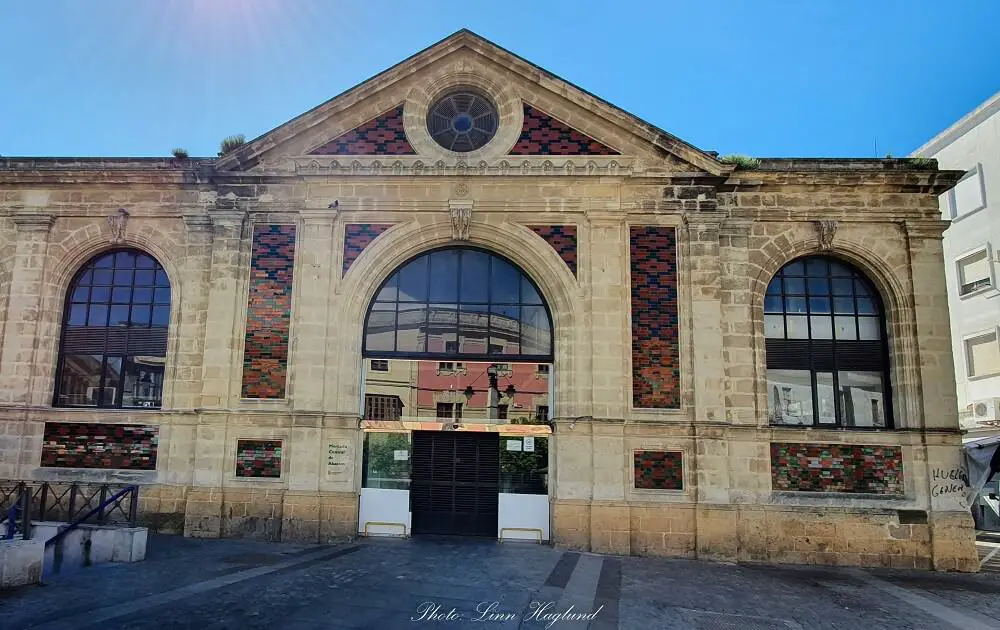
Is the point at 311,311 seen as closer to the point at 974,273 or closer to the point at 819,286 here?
the point at 819,286

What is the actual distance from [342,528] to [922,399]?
10.9m

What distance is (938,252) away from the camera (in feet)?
41.5

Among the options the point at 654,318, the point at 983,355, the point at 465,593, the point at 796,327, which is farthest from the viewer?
the point at 983,355

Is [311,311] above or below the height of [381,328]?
above

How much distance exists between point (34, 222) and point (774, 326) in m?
15.0

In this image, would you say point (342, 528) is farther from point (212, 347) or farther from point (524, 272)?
Answer: point (524, 272)

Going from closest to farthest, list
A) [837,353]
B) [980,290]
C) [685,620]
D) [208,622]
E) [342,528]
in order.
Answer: [208,622], [685,620], [342,528], [837,353], [980,290]

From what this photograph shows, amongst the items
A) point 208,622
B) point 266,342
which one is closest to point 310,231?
point 266,342

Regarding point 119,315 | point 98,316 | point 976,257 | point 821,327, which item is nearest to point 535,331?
point 821,327

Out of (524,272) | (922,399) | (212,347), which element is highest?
(524,272)

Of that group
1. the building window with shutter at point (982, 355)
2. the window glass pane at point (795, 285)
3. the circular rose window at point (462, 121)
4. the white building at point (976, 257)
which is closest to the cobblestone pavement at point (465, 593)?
the window glass pane at point (795, 285)

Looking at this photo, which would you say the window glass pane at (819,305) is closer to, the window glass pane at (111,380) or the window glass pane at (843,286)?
the window glass pane at (843,286)

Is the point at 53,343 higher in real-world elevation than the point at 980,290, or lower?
lower

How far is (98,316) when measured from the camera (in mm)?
13641
